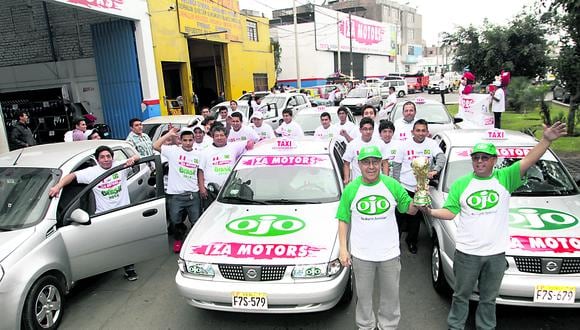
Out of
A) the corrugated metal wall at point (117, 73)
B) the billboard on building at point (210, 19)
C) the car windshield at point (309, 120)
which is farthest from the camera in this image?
the billboard on building at point (210, 19)

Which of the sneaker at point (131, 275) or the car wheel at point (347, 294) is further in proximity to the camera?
the sneaker at point (131, 275)

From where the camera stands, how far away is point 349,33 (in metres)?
42.8

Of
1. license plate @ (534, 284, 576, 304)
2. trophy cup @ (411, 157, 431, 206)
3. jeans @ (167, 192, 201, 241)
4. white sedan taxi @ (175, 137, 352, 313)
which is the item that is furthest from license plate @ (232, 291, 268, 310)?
jeans @ (167, 192, 201, 241)

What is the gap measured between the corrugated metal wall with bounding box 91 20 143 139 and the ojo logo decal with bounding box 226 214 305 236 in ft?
38.3

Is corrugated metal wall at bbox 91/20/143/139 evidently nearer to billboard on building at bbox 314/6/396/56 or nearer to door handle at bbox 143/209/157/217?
door handle at bbox 143/209/157/217

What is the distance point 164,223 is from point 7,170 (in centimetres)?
173

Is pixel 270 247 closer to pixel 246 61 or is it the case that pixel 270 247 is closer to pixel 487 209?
pixel 487 209

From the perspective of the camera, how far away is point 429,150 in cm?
532

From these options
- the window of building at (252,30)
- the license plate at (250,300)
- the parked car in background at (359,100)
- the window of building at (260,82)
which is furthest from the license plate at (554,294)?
the window of building at (260,82)

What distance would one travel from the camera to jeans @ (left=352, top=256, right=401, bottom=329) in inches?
127

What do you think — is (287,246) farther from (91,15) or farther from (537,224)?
(91,15)

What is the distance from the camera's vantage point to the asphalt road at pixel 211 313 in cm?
384

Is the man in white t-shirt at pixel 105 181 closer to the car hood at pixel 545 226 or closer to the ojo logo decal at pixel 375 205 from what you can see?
the ojo logo decal at pixel 375 205

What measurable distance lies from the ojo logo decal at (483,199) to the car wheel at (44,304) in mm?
3684
